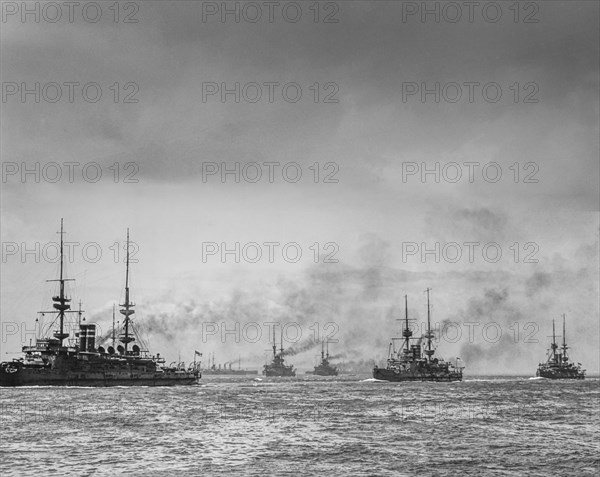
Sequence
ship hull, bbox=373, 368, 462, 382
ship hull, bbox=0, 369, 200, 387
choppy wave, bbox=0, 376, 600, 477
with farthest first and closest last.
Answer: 1. ship hull, bbox=373, 368, 462, 382
2. ship hull, bbox=0, 369, 200, 387
3. choppy wave, bbox=0, 376, 600, 477

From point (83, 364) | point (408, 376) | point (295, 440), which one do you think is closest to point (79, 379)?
point (83, 364)

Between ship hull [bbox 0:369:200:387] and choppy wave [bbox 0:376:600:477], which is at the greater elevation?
choppy wave [bbox 0:376:600:477]

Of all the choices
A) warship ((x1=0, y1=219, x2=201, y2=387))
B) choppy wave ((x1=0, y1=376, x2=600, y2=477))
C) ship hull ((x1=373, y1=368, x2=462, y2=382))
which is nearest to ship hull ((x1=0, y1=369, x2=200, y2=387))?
warship ((x1=0, y1=219, x2=201, y2=387))

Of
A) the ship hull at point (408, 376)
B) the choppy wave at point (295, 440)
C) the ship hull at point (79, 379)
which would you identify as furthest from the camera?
the ship hull at point (408, 376)

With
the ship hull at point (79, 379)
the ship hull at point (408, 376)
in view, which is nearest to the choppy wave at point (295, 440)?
the ship hull at point (79, 379)

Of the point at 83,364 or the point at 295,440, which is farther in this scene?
the point at 83,364

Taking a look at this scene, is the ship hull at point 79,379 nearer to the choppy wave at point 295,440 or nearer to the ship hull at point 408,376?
the choppy wave at point 295,440

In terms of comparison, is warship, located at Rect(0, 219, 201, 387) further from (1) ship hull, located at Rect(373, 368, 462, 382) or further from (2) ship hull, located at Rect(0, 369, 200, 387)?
(1) ship hull, located at Rect(373, 368, 462, 382)

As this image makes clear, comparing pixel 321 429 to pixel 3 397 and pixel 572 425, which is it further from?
pixel 3 397

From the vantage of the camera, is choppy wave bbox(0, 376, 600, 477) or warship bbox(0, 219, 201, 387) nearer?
choppy wave bbox(0, 376, 600, 477)

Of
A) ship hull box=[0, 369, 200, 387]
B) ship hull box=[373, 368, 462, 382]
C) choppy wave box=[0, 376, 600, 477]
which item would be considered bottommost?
ship hull box=[373, 368, 462, 382]

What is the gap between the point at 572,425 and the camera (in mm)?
57438

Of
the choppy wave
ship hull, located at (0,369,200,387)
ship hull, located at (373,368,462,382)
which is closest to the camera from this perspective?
the choppy wave

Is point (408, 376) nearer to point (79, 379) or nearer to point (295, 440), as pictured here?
point (79, 379)
